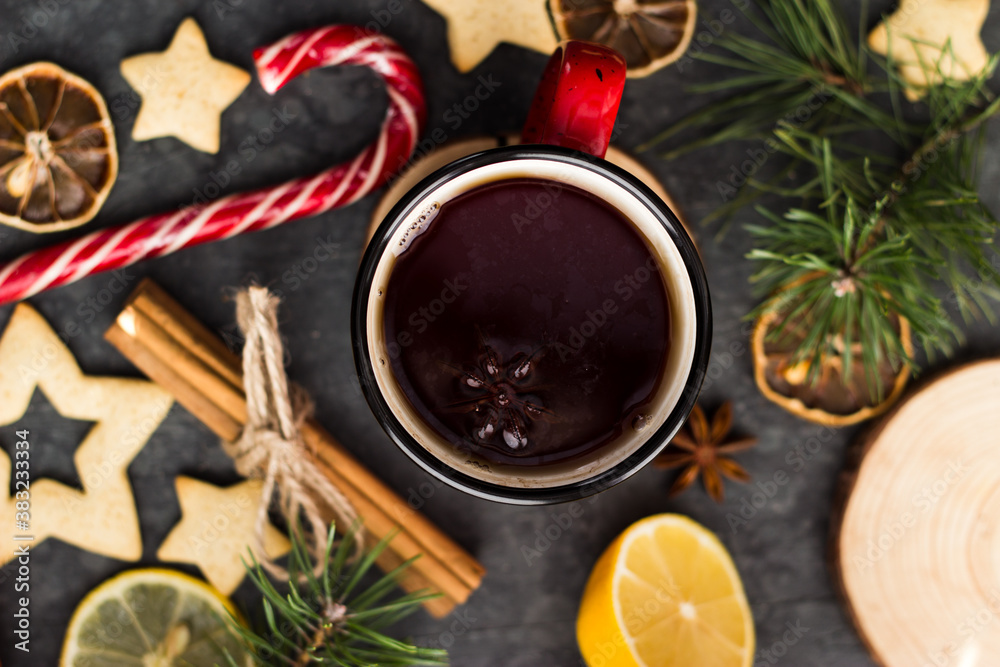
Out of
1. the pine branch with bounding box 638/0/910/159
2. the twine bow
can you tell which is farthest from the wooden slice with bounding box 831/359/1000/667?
the twine bow

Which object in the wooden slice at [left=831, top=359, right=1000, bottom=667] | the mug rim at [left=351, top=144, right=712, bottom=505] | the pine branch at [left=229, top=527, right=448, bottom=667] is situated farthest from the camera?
the wooden slice at [left=831, top=359, right=1000, bottom=667]

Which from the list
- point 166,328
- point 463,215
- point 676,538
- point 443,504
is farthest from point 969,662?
point 166,328

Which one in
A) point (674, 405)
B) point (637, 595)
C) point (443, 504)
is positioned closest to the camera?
point (674, 405)

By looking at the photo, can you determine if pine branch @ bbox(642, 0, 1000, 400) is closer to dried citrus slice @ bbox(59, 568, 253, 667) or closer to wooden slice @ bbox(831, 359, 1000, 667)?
wooden slice @ bbox(831, 359, 1000, 667)

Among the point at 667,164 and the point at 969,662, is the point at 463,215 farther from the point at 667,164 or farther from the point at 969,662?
the point at 969,662

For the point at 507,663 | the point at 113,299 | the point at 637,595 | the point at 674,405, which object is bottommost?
the point at 507,663

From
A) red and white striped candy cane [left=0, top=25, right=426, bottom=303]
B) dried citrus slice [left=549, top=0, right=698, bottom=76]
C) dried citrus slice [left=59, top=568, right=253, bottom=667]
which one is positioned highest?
dried citrus slice [left=549, top=0, right=698, bottom=76]
